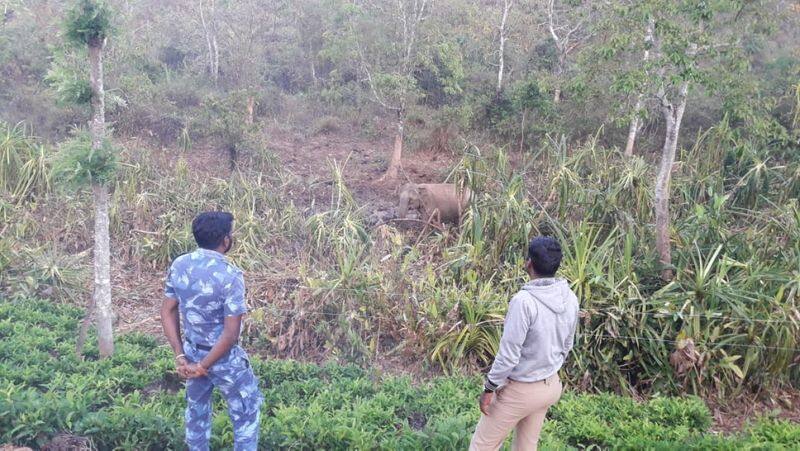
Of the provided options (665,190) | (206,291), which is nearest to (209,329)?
(206,291)

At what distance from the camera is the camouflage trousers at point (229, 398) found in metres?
3.64

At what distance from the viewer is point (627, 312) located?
20.7ft

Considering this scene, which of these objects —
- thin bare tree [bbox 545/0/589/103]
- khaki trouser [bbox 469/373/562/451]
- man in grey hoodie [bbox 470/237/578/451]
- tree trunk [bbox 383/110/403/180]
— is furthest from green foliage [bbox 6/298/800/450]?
thin bare tree [bbox 545/0/589/103]

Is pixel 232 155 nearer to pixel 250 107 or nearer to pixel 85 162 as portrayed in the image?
pixel 250 107

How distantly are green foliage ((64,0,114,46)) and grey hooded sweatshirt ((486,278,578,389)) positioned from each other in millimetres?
4053

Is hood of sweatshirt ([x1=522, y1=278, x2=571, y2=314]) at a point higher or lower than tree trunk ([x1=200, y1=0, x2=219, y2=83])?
lower

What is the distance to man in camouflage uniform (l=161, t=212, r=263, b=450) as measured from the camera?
350 centimetres

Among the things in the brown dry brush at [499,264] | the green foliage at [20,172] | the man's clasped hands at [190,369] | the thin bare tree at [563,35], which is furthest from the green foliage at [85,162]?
the thin bare tree at [563,35]

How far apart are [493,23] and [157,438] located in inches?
503

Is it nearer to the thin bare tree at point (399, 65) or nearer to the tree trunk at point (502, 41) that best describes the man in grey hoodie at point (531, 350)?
the thin bare tree at point (399, 65)

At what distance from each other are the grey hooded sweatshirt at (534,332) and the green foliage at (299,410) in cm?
99

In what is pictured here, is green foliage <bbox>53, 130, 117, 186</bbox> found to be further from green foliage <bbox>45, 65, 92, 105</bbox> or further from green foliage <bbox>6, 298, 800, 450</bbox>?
green foliage <bbox>6, 298, 800, 450</bbox>

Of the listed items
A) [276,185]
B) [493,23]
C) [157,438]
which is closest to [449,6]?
[493,23]

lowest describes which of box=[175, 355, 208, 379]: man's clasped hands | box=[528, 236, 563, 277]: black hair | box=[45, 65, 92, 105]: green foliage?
box=[175, 355, 208, 379]: man's clasped hands
